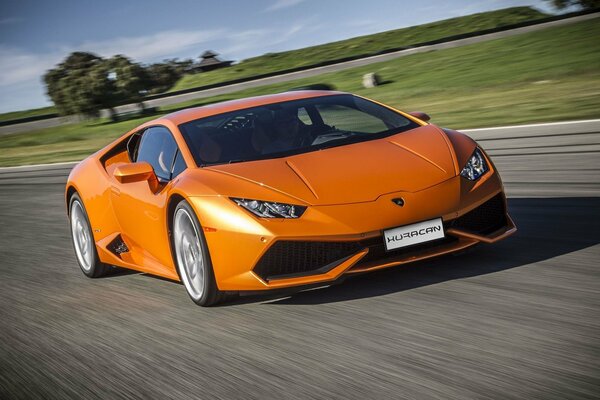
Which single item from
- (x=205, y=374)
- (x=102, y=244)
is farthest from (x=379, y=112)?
(x=205, y=374)

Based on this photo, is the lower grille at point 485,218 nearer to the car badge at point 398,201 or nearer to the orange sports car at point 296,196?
the orange sports car at point 296,196

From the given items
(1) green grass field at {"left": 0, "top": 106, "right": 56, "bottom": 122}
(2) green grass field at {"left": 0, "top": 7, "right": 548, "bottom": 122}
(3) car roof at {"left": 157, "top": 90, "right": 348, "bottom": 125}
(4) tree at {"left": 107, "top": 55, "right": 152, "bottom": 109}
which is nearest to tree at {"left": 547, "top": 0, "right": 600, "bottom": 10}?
(2) green grass field at {"left": 0, "top": 7, "right": 548, "bottom": 122}

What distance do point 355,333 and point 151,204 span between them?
6.34 feet

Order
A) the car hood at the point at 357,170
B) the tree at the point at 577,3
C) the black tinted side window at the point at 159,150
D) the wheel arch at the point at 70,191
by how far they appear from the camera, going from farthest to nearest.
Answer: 1. the tree at the point at 577,3
2. the wheel arch at the point at 70,191
3. the black tinted side window at the point at 159,150
4. the car hood at the point at 357,170

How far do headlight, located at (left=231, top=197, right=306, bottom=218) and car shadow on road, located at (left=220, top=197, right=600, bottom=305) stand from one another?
54 centimetres

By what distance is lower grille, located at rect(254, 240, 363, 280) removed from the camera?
13.9ft

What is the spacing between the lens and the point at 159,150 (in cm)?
570

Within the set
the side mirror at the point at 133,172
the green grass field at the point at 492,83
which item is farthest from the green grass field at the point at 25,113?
the side mirror at the point at 133,172

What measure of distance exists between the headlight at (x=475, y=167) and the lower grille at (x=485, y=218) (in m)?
0.16

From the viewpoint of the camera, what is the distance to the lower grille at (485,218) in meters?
4.44

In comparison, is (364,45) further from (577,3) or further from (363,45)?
(577,3)

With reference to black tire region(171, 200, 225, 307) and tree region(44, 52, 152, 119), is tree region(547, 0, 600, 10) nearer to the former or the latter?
tree region(44, 52, 152, 119)

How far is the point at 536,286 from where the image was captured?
13.7ft

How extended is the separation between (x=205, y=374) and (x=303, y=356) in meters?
0.42
